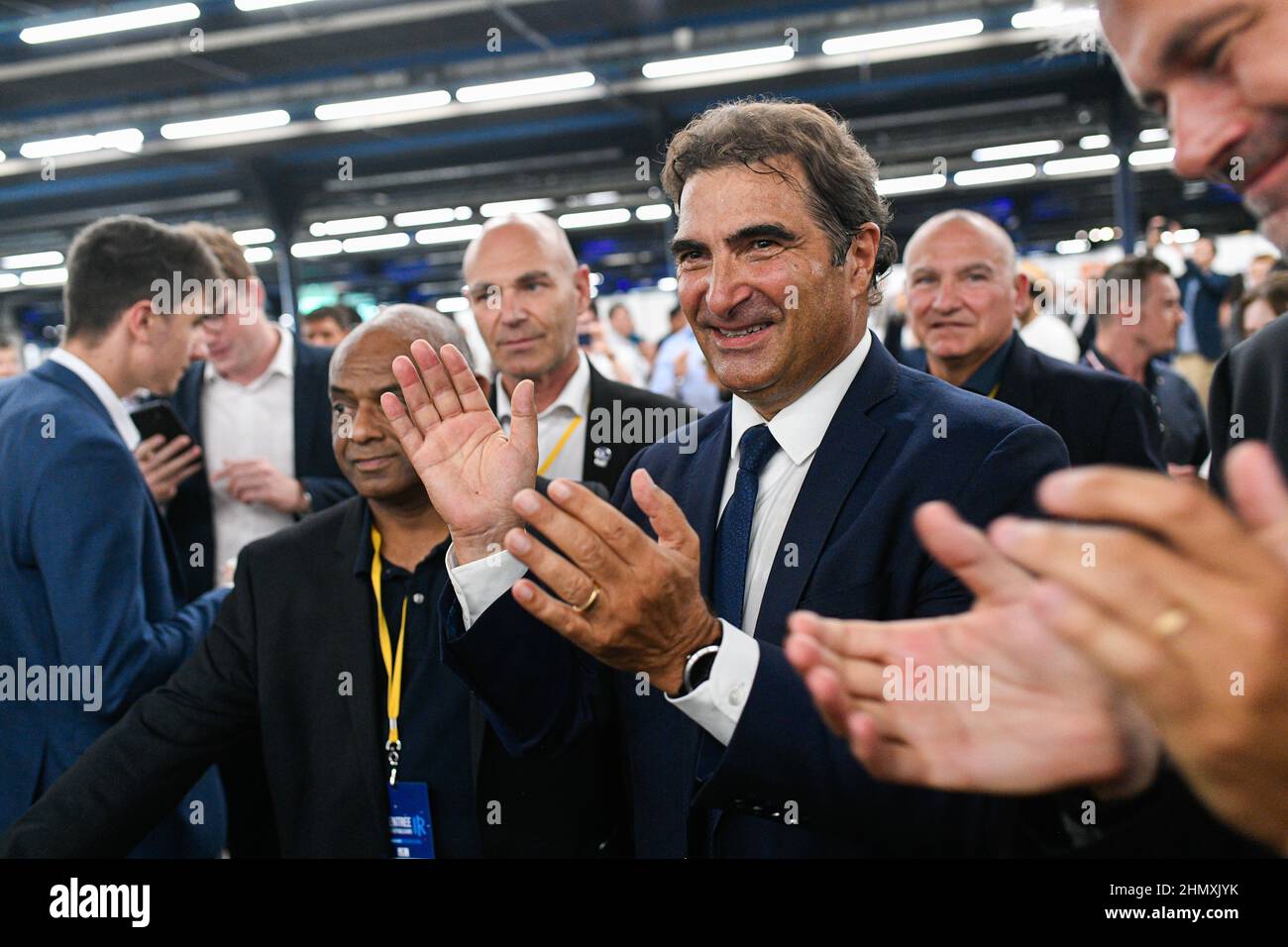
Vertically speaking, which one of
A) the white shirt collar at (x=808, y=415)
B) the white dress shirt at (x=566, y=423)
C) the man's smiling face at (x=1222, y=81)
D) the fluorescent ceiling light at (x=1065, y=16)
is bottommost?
the white shirt collar at (x=808, y=415)

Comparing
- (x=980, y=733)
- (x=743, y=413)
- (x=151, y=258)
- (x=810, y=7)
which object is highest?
(x=810, y=7)

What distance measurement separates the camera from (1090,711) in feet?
2.83

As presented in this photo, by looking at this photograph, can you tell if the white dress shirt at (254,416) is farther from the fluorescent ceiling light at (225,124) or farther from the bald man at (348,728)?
the fluorescent ceiling light at (225,124)

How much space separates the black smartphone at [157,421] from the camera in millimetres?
2826

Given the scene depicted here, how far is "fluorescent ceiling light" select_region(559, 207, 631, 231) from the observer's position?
1825 cm

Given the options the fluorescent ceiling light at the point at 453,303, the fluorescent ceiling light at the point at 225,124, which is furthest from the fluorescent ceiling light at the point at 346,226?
the fluorescent ceiling light at the point at 453,303

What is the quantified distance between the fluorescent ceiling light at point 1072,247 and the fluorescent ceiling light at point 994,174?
489 centimetres

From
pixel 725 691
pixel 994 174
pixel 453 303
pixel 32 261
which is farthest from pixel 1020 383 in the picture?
pixel 453 303

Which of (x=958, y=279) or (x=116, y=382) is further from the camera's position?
(x=958, y=279)

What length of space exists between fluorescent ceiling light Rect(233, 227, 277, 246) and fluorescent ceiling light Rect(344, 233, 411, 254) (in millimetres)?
1605

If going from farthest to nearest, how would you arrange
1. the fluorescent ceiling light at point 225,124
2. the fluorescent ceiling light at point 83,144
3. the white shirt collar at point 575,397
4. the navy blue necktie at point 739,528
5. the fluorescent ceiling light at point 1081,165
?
the fluorescent ceiling light at point 1081,165
the fluorescent ceiling light at point 83,144
the fluorescent ceiling light at point 225,124
the white shirt collar at point 575,397
the navy blue necktie at point 739,528
